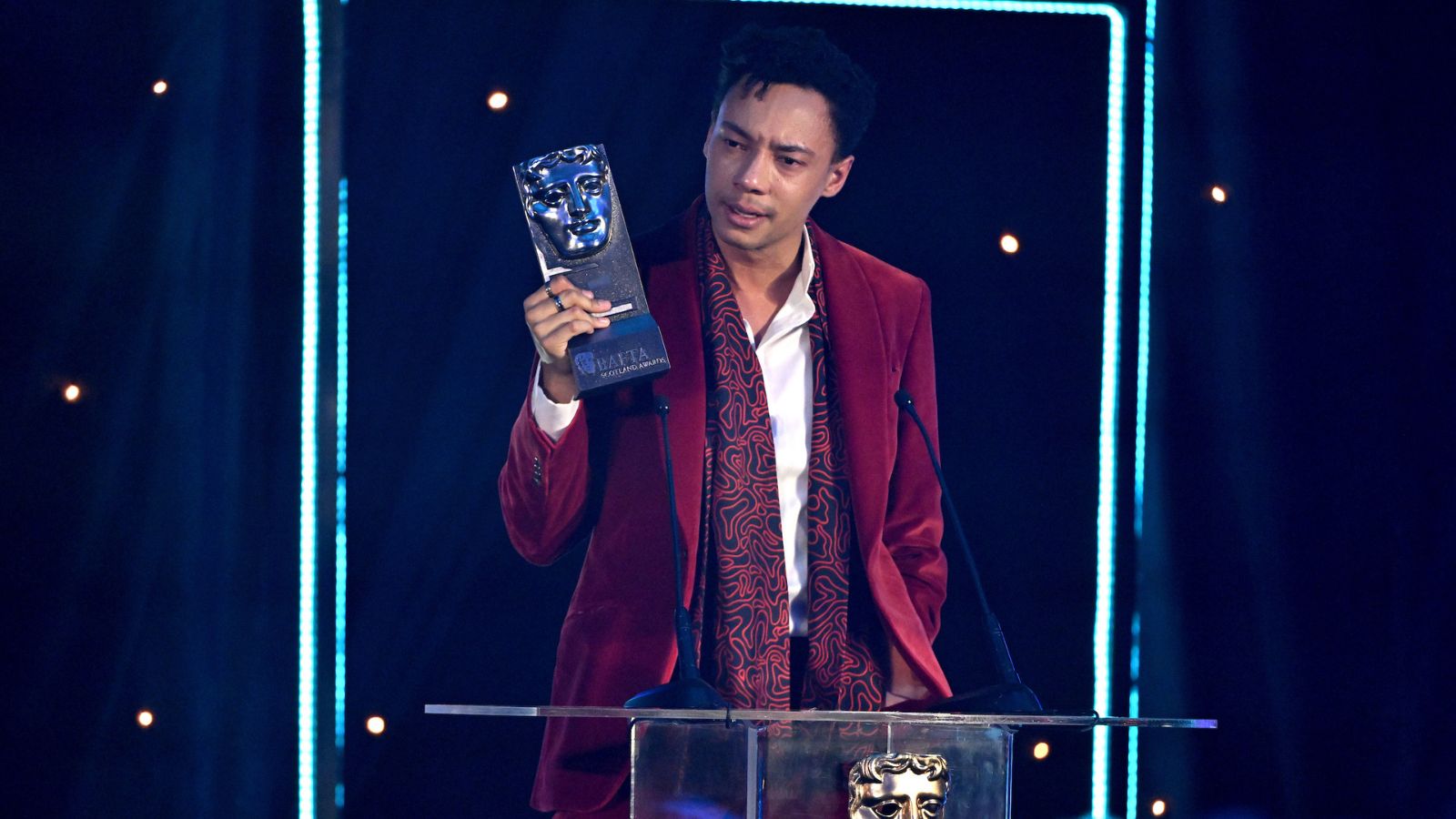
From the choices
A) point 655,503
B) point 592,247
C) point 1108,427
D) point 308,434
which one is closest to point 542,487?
point 655,503

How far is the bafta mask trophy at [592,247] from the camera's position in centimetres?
222

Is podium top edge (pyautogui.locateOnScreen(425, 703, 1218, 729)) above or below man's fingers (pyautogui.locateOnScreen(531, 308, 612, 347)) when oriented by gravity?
below

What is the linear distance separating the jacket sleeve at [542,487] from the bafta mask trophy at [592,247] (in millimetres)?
159

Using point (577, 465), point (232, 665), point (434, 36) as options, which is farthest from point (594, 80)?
point (232, 665)

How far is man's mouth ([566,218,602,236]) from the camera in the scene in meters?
2.26

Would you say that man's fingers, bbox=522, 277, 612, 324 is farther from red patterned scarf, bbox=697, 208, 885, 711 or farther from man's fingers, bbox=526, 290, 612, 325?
red patterned scarf, bbox=697, 208, 885, 711

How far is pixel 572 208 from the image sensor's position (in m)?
2.27

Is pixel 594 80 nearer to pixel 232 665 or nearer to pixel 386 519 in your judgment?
pixel 386 519

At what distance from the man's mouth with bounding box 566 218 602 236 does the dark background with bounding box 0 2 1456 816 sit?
0.26m

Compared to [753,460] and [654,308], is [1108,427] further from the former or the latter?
[654,308]

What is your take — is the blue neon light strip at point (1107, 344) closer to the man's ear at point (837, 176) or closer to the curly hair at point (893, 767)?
the man's ear at point (837, 176)

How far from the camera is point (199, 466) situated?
8.39ft

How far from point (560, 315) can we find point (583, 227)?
0.54 feet

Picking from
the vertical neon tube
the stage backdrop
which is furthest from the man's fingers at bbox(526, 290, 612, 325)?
the vertical neon tube
